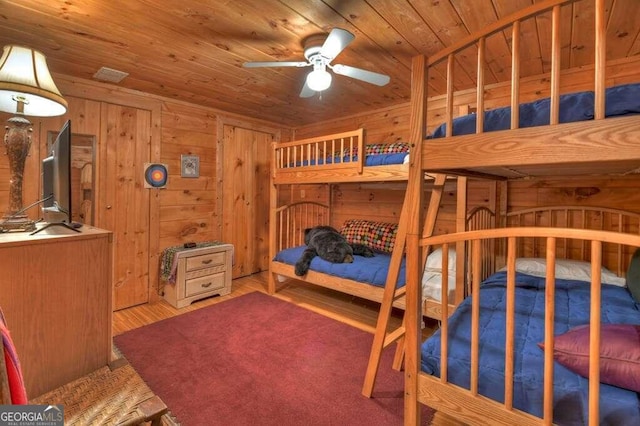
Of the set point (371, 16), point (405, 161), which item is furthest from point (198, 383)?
point (371, 16)

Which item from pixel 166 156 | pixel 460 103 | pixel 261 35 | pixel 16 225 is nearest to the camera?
pixel 16 225

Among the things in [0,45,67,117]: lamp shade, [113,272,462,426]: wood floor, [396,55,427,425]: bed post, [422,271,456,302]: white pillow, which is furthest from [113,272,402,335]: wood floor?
[0,45,67,117]: lamp shade

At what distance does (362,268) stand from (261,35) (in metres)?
1.88

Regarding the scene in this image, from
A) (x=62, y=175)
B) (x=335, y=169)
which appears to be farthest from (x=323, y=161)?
(x=62, y=175)

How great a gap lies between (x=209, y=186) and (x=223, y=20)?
2.13m

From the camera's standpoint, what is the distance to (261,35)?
1.91 m

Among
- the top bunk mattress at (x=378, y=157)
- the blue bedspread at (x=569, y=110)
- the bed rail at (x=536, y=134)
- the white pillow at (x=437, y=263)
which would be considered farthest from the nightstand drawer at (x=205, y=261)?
the blue bedspread at (x=569, y=110)

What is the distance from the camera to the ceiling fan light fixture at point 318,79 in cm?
197

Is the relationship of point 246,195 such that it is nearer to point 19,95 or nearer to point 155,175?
point 155,175

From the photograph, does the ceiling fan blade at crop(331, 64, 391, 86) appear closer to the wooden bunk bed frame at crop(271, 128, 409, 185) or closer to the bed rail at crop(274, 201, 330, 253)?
the wooden bunk bed frame at crop(271, 128, 409, 185)

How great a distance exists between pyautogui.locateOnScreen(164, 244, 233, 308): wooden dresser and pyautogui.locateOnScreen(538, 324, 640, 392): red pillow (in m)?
2.85

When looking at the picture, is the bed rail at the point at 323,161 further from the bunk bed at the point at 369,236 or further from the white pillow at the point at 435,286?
the white pillow at the point at 435,286

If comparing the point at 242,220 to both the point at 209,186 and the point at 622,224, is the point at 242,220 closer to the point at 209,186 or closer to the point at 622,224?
the point at 209,186

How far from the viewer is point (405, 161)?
226 centimetres
